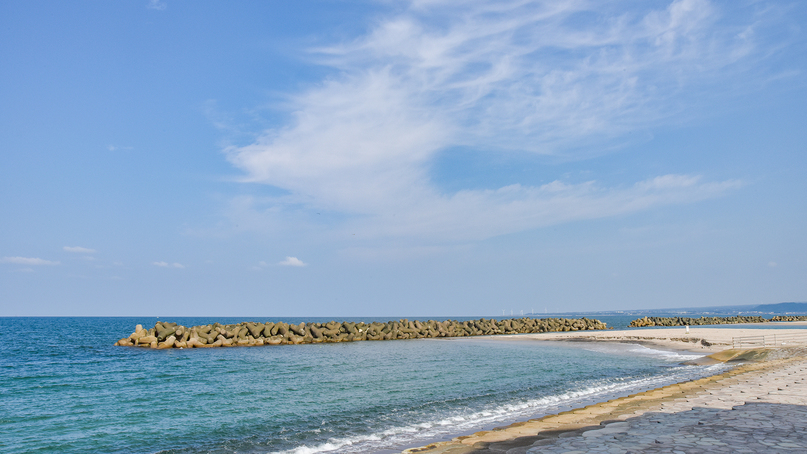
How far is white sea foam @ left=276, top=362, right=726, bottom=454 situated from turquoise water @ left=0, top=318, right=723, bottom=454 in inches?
1.4

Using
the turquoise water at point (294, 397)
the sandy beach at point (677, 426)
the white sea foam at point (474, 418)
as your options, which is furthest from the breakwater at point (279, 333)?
the sandy beach at point (677, 426)

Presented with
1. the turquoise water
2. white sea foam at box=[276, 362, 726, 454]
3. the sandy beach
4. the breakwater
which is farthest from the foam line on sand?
the breakwater

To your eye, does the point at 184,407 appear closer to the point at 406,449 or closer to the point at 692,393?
the point at 406,449

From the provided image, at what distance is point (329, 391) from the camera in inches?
693

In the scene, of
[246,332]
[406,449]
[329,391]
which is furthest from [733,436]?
[246,332]

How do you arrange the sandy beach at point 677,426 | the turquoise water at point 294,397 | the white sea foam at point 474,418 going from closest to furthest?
the sandy beach at point 677,426 < the white sea foam at point 474,418 < the turquoise water at point 294,397

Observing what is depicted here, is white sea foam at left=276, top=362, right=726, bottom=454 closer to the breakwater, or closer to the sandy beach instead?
the sandy beach

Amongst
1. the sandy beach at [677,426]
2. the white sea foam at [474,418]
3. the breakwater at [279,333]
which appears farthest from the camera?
the breakwater at [279,333]

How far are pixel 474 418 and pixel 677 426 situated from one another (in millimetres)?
5345

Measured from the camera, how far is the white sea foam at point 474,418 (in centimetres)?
1020

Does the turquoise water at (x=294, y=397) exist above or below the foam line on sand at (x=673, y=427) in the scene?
below

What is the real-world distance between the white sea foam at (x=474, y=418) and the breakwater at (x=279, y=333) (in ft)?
105

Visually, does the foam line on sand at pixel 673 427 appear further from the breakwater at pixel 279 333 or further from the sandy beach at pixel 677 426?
the breakwater at pixel 279 333

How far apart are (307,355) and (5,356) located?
2416 centimetres
